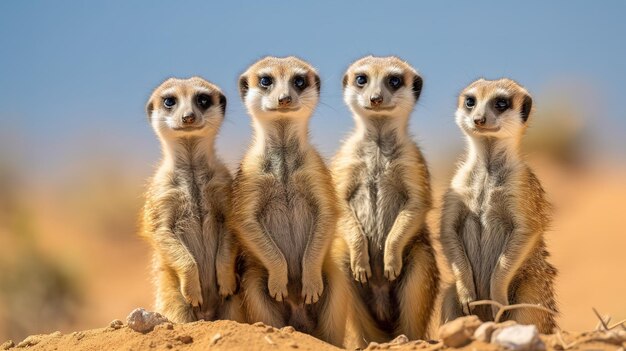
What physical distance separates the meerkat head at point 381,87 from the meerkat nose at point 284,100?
0.64 metres

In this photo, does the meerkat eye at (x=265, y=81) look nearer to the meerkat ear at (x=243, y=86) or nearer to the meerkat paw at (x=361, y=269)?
the meerkat ear at (x=243, y=86)

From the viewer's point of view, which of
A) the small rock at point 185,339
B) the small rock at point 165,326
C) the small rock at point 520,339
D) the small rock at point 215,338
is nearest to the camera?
the small rock at point 520,339

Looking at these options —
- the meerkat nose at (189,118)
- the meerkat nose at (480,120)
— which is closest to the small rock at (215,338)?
the meerkat nose at (189,118)

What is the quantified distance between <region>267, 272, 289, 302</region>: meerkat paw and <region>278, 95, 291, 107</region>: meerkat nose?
117 centimetres

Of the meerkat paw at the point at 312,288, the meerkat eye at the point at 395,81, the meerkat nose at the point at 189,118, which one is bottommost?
the meerkat paw at the point at 312,288

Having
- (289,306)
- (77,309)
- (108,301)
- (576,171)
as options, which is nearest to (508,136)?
(289,306)

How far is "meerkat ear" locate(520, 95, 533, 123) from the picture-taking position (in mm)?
6768

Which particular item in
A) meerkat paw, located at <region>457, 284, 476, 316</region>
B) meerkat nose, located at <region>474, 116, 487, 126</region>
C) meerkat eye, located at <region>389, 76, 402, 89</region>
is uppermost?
meerkat eye, located at <region>389, 76, 402, 89</region>

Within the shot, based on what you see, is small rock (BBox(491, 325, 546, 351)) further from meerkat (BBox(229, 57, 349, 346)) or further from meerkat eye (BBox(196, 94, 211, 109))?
meerkat eye (BBox(196, 94, 211, 109))

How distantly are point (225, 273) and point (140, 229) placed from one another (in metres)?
0.76

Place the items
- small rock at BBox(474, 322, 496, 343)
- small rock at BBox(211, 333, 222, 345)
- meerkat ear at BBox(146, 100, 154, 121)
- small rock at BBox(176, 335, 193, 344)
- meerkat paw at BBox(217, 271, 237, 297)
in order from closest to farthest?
small rock at BBox(474, 322, 496, 343) → small rock at BBox(211, 333, 222, 345) → small rock at BBox(176, 335, 193, 344) → meerkat paw at BBox(217, 271, 237, 297) → meerkat ear at BBox(146, 100, 154, 121)

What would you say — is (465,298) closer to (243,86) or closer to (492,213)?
(492,213)

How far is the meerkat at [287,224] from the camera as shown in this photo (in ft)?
20.2

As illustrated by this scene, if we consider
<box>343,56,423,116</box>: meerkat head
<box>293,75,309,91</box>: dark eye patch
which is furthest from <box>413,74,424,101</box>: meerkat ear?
<box>293,75,309,91</box>: dark eye patch
